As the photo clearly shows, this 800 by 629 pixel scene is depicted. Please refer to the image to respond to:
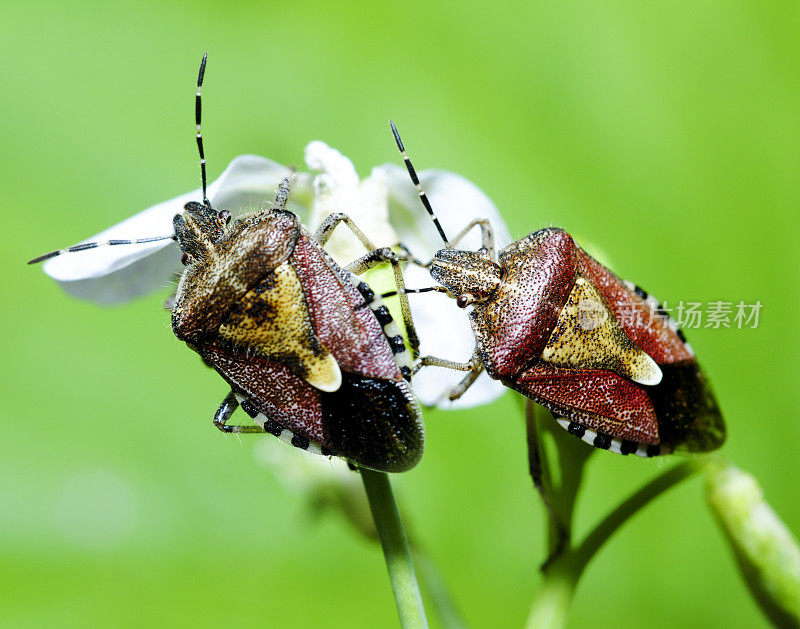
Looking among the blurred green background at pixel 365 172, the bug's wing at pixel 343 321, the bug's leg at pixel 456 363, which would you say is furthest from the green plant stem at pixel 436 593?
the blurred green background at pixel 365 172

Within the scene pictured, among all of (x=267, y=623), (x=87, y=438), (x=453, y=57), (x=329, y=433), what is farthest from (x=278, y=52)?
(x=329, y=433)

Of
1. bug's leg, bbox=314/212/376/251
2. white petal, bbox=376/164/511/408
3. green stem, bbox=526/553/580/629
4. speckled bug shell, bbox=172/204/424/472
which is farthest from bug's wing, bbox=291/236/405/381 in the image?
green stem, bbox=526/553/580/629

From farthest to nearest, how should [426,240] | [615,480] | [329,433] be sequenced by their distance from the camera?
[615,480]
[426,240]
[329,433]

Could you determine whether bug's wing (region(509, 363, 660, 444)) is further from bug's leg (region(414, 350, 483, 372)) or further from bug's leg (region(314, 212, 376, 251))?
bug's leg (region(314, 212, 376, 251))

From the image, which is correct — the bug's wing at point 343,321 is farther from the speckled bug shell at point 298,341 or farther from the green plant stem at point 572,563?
the green plant stem at point 572,563

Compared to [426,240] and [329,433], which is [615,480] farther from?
[329,433]

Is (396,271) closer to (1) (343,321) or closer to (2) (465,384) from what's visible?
(1) (343,321)
